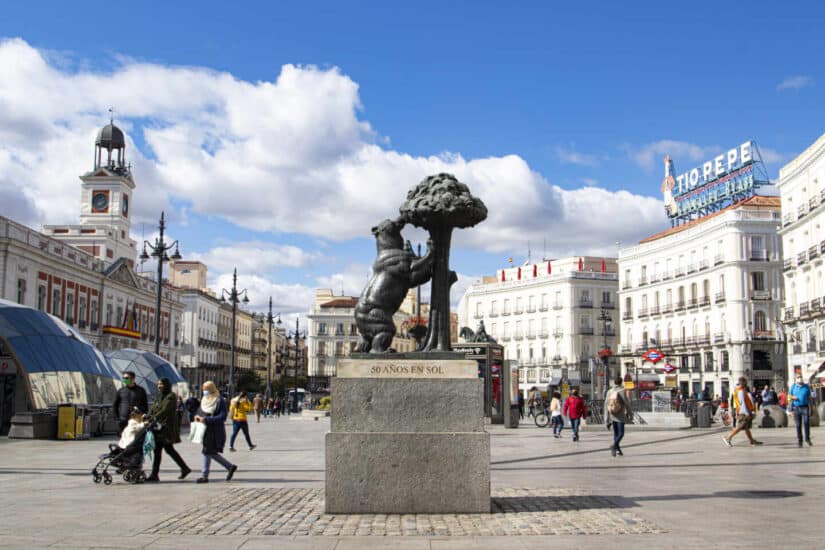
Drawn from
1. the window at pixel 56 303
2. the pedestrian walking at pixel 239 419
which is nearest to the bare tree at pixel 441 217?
the pedestrian walking at pixel 239 419

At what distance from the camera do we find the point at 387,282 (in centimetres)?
972

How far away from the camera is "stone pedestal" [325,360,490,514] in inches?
331

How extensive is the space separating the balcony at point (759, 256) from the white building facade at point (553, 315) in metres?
21.3

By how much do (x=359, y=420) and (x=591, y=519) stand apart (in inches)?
99.1

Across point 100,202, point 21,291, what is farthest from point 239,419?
point 100,202

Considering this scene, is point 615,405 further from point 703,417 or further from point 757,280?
point 757,280

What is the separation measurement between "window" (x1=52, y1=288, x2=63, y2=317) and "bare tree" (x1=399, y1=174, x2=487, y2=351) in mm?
50959

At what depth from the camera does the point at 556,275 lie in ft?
265

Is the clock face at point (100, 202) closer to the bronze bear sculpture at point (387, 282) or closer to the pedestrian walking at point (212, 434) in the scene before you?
the pedestrian walking at point (212, 434)

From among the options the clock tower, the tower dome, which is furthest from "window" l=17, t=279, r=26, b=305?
the tower dome

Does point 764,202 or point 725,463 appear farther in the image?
point 764,202

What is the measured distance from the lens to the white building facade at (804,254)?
148 ft

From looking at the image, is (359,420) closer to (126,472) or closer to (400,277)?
(400,277)

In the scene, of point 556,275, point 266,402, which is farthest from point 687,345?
point 266,402
